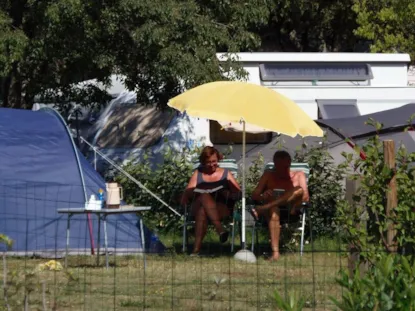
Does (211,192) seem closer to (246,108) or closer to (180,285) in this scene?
(246,108)

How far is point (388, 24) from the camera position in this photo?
22875mm

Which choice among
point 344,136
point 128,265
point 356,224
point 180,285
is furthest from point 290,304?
point 344,136

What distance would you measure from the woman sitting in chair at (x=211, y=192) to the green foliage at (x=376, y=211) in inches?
158

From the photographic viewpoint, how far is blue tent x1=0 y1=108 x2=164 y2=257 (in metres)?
9.52

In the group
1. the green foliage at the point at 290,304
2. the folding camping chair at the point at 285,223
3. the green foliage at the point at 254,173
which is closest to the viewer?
the green foliage at the point at 290,304

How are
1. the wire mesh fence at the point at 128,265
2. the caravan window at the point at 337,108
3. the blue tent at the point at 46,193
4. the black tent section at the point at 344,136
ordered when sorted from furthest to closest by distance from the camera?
1. the caravan window at the point at 337,108
2. the black tent section at the point at 344,136
3. the blue tent at the point at 46,193
4. the wire mesh fence at the point at 128,265

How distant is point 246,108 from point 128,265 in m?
1.77

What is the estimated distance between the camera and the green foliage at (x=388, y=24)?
21828 millimetres

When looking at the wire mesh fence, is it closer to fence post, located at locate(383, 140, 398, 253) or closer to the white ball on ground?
the white ball on ground

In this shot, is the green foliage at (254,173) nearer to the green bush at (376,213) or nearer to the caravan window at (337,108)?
the caravan window at (337,108)

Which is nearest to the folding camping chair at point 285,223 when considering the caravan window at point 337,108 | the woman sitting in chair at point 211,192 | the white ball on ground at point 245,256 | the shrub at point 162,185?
the woman sitting in chair at point 211,192

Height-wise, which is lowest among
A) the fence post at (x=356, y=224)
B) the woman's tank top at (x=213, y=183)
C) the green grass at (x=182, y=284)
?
the green grass at (x=182, y=284)

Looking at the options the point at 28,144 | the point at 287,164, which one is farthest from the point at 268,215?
the point at 28,144

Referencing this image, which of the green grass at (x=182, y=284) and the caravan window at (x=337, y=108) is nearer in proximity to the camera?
the green grass at (x=182, y=284)
